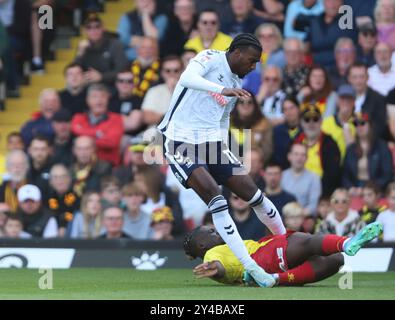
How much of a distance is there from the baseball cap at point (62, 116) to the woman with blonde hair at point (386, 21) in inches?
170

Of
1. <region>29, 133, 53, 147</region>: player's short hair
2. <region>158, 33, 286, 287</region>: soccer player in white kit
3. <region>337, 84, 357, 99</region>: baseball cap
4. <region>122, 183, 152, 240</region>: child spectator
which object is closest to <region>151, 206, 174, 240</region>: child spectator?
<region>122, 183, 152, 240</region>: child spectator

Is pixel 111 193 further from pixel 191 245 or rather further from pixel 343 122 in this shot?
pixel 191 245

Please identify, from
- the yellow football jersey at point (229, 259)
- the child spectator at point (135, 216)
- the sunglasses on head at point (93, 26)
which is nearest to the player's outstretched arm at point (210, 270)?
the yellow football jersey at point (229, 259)

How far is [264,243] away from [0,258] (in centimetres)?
447

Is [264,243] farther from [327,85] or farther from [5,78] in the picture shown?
[5,78]

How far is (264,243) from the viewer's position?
1187 cm

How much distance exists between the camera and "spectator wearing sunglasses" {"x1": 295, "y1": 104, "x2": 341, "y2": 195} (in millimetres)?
16203

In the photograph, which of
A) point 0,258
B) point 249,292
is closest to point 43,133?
point 0,258

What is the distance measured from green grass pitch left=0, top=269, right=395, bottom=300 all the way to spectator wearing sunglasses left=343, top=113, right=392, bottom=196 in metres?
2.15

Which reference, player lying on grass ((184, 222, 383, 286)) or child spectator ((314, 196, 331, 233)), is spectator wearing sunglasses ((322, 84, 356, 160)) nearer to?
child spectator ((314, 196, 331, 233))

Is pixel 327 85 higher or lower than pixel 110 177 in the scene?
higher

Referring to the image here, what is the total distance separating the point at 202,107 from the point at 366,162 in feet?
14.3

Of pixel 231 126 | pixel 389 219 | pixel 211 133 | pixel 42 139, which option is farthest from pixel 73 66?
pixel 211 133

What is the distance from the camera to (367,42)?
56.1 feet
